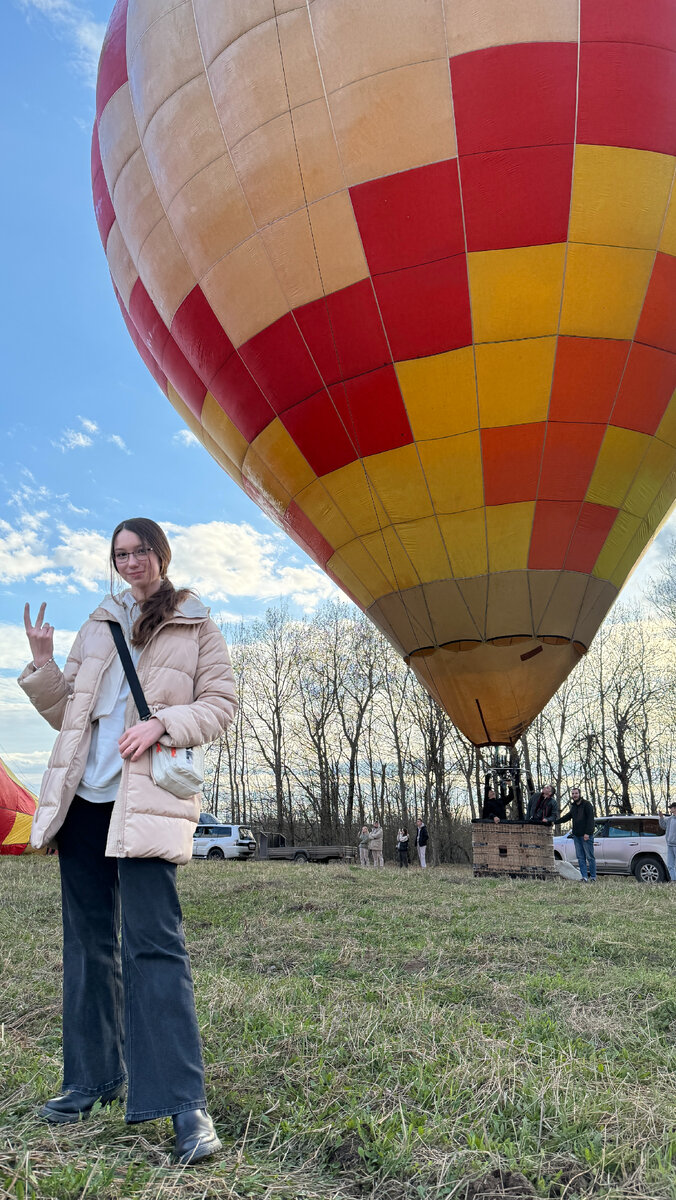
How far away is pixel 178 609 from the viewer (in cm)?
236

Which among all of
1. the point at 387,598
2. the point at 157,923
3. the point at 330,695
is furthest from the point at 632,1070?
the point at 330,695

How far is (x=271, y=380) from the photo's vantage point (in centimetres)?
816

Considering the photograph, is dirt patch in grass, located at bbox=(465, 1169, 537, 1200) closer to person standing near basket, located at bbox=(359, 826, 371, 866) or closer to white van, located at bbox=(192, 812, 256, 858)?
person standing near basket, located at bbox=(359, 826, 371, 866)

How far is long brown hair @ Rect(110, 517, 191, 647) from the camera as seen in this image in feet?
7.68

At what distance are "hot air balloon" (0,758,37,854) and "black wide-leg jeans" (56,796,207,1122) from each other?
1164 cm

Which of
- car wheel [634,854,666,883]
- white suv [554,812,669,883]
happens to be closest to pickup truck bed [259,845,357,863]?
white suv [554,812,669,883]

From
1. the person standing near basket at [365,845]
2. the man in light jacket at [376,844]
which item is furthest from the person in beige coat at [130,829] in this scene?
the person standing near basket at [365,845]

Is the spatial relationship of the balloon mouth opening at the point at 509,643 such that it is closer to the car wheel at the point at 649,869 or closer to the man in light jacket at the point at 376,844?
the car wheel at the point at 649,869

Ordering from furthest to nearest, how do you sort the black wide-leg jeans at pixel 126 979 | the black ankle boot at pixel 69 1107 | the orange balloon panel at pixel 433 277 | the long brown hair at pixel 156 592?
the orange balloon panel at pixel 433 277 → the long brown hair at pixel 156 592 → the black ankle boot at pixel 69 1107 → the black wide-leg jeans at pixel 126 979

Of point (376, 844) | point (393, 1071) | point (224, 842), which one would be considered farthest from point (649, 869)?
point (393, 1071)

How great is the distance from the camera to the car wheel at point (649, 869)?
1448cm

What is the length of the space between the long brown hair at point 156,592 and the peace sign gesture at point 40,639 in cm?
23

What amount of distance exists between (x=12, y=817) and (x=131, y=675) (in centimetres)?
1253

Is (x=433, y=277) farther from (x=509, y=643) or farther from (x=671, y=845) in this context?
(x=671, y=845)
